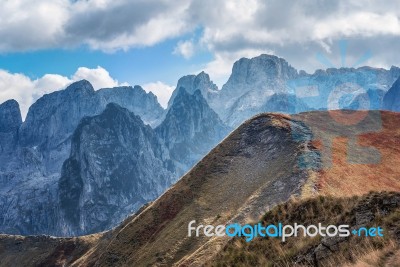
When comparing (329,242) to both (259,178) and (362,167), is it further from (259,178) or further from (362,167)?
(362,167)

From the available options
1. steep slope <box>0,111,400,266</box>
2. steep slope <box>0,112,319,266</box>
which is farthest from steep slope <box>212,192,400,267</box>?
steep slope <box>0,112,319,266</box>

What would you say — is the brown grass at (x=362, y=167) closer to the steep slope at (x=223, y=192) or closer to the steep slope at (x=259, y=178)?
the steep slope at (x=259, y=178)

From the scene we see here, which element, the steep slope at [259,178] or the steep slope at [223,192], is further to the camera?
the steep slope at [223,192]

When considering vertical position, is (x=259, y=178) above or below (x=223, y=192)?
above

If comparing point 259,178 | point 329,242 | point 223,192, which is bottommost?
point 329,242

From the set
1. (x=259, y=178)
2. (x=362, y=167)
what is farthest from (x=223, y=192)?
(x=362, y=167)

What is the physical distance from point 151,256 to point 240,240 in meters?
41.4

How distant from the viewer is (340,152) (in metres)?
70.6

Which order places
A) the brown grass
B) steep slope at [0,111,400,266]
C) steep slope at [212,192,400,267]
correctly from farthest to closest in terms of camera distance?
the brown grass → steep slope at [0,111,400,266] → steep slope at [212,192,400,267]

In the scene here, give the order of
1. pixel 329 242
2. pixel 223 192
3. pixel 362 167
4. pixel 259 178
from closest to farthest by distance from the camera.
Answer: pixel 329 242, pixel 362 167, pixel 259 178, pixel 223 192

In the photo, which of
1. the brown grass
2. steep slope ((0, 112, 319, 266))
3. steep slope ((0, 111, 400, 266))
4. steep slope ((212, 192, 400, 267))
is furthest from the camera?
steep slope ((0, 112, 319, 266))

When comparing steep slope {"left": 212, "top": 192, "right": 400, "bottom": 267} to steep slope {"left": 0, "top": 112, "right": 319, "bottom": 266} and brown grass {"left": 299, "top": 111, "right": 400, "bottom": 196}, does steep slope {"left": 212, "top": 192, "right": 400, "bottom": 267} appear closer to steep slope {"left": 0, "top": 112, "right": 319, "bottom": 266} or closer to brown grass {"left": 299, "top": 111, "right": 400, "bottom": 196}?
steep slope {"left": 0, "top": 112, "right": 319, "bottom": 266}

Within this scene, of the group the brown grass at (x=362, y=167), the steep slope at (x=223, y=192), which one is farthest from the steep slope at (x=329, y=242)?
the brown grass at (x=362, y=167)

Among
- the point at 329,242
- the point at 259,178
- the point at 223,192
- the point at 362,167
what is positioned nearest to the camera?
the point at 329,242
